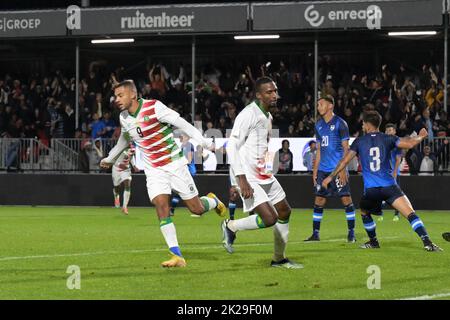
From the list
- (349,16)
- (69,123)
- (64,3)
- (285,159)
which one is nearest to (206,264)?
(285,159)

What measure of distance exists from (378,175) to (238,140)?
11.1ft

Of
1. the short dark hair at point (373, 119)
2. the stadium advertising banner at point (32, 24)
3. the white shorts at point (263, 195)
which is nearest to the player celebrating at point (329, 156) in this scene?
the short dark hair at point (373, 119)

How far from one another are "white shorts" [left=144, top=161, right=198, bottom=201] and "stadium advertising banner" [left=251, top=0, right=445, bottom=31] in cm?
1642

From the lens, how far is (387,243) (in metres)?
16.7

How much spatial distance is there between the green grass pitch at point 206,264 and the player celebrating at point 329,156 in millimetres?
524

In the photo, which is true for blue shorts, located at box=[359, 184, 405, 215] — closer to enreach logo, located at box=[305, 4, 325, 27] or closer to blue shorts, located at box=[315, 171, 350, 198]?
blue shorts, located at box=[315, 171, 350, 198]

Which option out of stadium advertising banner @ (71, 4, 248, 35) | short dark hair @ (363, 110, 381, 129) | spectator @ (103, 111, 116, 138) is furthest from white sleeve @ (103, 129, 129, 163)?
spectator @ (103, 111, 116, 138)

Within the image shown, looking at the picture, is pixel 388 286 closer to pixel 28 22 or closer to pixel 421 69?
pixel 28 22

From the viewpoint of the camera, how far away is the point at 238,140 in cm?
1245

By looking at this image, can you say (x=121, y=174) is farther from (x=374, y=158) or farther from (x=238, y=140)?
(x=238, y=140)

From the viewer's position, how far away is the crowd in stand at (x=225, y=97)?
3009cm

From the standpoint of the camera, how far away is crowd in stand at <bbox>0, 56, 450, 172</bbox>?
98.7 feet

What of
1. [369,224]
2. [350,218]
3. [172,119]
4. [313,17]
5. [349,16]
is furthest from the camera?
[313,17]

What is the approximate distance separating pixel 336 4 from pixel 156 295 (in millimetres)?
20091
